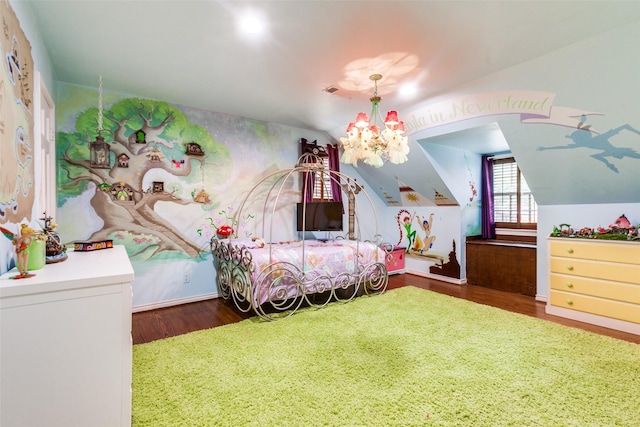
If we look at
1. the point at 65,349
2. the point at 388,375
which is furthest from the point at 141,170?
the point at 388,375

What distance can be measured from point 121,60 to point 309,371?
121 inches

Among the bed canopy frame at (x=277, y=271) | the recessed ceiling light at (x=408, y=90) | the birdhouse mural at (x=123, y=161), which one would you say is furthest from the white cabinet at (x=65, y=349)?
the recessed ceiling light at (x=408, y=90)

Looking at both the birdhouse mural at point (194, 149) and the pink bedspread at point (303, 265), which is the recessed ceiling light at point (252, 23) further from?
the birdhouse mural at point (194, 149)

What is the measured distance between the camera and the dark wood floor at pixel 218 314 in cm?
296

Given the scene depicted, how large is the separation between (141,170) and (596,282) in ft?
17.1

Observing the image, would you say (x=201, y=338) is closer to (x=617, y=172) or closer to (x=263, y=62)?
(x=263, y=62)

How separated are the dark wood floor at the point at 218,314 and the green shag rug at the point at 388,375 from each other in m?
0.27

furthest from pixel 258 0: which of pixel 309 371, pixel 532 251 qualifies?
pixel 532 251

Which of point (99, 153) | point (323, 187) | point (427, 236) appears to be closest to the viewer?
point (99, 153)

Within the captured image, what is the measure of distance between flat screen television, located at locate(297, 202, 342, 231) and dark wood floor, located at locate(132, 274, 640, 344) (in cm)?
161

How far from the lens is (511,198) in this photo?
5.07 meters

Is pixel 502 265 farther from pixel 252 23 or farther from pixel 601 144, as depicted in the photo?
pixel 252 23

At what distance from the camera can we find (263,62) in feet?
8.81

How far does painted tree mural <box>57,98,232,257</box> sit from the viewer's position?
3.29 m
